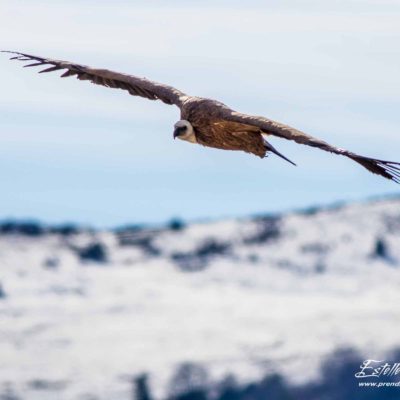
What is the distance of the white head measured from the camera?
66.3 ft

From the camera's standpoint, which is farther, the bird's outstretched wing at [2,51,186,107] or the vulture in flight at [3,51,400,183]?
the bird's outstretched wing at [2,51,186,107]

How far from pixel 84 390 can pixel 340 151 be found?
55.8 m

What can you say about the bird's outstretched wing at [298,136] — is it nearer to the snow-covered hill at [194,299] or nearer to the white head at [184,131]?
the white head at [184,131]

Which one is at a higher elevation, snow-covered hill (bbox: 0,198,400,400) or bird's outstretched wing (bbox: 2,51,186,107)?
bird's outstretched wing (bbox: 2,51,186,107)

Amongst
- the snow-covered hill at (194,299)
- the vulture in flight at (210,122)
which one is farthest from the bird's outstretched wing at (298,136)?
the snow-covered hill at (194,299)

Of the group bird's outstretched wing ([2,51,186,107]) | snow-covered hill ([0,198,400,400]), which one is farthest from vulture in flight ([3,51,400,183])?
snow-covered hill ([0,198,400,400])

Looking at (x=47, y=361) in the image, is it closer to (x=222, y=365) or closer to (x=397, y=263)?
(x=222, y=365)

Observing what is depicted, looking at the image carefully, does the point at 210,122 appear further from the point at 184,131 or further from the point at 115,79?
the point at 115,79

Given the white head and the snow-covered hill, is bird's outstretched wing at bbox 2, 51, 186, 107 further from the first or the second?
the snow-covered hill

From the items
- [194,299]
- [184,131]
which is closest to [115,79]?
[184,131]

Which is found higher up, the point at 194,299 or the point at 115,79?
the point at 115,79

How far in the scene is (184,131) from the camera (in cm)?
2027

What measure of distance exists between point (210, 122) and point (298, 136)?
7.80ft

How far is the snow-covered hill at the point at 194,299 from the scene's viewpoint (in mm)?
71250
